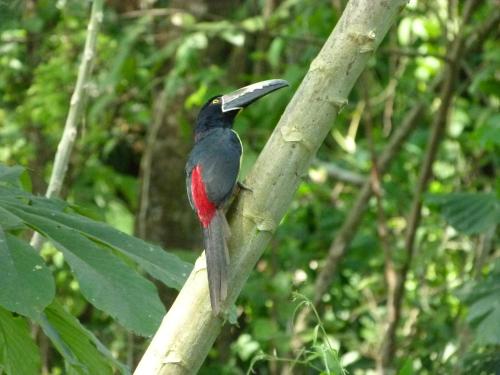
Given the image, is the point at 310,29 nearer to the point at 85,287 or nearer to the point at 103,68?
the point at 103,68

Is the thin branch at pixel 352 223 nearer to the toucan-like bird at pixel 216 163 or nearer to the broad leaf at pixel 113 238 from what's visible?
the toucan-like bird at pixel 216 163

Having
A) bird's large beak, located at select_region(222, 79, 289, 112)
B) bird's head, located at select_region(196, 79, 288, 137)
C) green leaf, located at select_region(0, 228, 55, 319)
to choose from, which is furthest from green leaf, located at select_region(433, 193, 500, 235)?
green leaf, located at select_region(0, 228, 55, 319)

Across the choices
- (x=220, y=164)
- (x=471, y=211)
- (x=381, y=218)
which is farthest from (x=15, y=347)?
(x=381, y=218)

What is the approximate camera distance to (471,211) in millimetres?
4641

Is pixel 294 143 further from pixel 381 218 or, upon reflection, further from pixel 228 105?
pixel 381 218

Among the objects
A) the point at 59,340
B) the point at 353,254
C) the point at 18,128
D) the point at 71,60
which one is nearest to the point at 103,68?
the point at 71,60

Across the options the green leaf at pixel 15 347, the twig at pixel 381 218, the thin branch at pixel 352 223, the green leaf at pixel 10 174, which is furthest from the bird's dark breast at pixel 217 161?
the thin branch at pixel 352 223

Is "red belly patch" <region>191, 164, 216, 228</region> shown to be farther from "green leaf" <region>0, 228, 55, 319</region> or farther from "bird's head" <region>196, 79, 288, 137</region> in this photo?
"green leaf" <region>0, 228, 55, 319</region>

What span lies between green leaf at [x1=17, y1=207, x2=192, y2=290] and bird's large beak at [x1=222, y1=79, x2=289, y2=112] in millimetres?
517

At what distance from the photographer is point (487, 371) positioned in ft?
11.1

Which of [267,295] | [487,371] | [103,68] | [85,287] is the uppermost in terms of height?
[85,287]

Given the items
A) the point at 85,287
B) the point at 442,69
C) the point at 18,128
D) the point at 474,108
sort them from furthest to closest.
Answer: the point at 18,128, the point at 474,108, the point at 442,69, the point at 85,287

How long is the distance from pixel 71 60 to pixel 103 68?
30cm

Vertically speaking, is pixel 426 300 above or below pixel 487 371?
below
